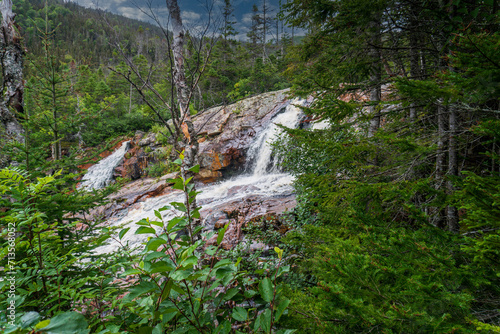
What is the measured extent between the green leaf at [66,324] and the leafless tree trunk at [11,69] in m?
5.44

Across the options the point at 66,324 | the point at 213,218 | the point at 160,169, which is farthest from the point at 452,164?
the point at 160,169

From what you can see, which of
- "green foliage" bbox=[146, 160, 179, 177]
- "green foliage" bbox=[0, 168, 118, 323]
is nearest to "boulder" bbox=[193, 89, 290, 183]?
"green foliage" bbox=[146, 160, 179, 177]

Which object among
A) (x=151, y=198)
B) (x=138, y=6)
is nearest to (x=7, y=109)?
(x=138, y=6)

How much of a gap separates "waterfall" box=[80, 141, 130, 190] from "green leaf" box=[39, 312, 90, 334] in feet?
59.9

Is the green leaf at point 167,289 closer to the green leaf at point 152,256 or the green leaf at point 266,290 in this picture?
the green leaf at point 152,256

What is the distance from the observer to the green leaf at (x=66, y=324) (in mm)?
517

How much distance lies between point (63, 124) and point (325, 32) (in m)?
5.64

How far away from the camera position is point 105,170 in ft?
54.3

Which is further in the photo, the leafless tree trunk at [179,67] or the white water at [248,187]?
the white water at [248,187]

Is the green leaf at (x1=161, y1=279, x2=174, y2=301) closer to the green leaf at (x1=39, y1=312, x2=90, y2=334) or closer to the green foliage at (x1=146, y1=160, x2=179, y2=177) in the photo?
the green leaf at (x1=39, y1=312, x2=90, y2=334)

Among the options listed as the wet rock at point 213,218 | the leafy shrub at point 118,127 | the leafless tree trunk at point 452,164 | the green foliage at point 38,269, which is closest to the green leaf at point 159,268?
the green foliage at point 38,269

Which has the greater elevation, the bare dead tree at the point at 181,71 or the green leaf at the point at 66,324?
the bare dead tree at the point at 181,71

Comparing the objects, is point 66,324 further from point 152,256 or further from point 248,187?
point 248,187

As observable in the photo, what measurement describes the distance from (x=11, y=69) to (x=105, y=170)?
1414cm
